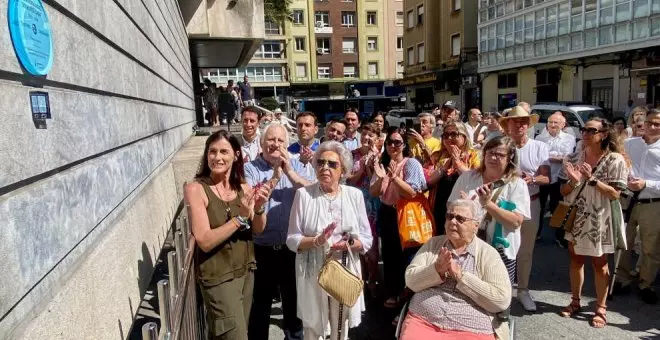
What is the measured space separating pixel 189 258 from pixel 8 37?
4.81ft

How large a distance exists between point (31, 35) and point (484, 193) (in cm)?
311

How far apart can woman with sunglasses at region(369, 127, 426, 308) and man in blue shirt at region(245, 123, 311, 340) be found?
949 millimetres

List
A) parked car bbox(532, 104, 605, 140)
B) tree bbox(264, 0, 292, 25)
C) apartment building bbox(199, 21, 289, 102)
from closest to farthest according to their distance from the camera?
1. parked car bbox(532, 104, 605, 140)
2. tree bbox(264, 0, 292, 25)
3. apartment building bbox(199, 21, 289, 102)

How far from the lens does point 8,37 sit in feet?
5.10

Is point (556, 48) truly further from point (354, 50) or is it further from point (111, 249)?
point (354, 50)

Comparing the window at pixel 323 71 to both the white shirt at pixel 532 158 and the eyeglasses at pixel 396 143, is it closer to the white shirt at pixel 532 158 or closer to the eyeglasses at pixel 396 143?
the white shirt at pixel 532 158

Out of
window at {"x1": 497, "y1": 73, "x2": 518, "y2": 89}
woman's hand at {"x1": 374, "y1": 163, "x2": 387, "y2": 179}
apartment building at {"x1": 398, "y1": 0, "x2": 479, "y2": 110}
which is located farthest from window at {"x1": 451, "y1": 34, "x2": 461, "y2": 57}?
woman's hand at {"x1": 374, "y1": 163, "x2": 387, "y2": 179}

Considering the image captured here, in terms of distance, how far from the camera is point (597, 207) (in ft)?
13.5

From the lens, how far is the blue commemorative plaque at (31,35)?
1572 mm

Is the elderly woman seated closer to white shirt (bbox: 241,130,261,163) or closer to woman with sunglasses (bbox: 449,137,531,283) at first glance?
woman with sunglasses (bbox: 449,137,531,283)

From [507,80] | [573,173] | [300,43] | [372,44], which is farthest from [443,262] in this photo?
[372,44]

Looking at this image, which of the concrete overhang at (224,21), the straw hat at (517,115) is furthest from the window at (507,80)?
the straw hat at (517,115)

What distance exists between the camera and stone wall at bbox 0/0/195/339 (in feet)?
4.91

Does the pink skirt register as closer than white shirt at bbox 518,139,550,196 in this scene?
Yes
